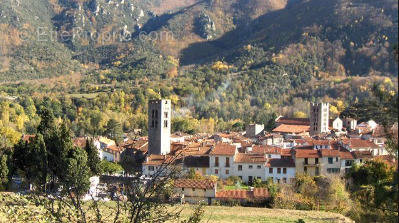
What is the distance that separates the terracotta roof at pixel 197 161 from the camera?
33531 millimetres

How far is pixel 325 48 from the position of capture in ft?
377

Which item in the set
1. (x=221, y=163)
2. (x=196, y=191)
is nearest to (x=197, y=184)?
(x=196, y=191)

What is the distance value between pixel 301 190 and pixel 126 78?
287ft

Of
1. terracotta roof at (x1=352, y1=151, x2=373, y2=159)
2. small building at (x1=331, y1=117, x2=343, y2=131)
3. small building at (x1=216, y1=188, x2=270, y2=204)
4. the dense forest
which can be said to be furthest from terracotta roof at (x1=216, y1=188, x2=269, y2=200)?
small building at (x1=331, y1=117, x2=343, y2=131)

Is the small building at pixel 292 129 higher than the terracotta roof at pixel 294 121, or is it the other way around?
the terracotta roof at pixel 294 121

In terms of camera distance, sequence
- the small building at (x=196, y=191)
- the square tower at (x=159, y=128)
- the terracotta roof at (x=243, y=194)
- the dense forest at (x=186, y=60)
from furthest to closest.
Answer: the dense forest at (x=186, y=60) < the square tower at (x=159, y=128) < the small building at (x=196, y=191) < the terracotta roof at (x=243, y=194)

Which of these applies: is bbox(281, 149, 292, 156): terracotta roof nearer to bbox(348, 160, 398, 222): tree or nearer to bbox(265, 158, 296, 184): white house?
bbox(265, 158, 296, 184): white house

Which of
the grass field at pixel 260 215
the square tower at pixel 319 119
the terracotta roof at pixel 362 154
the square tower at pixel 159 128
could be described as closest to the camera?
the grass field at pixel 260 215

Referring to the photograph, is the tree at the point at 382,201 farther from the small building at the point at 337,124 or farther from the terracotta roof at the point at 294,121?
the small building at the point at 337,124

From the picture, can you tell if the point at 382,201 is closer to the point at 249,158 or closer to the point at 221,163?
the point at 249,158

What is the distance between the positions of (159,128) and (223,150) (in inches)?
307

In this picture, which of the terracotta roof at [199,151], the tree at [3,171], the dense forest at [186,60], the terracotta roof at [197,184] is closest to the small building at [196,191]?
the terracotta roof at [197,184]

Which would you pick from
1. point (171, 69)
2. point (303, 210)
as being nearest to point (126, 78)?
point (171, 69)

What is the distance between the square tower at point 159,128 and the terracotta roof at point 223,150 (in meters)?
5.76
